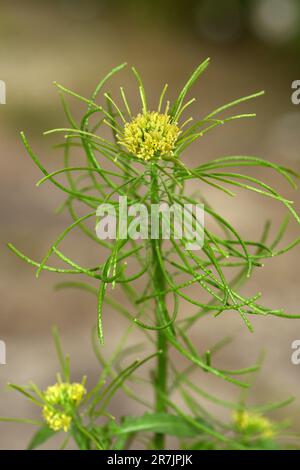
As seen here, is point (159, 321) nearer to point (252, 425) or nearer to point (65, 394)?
point (65, 394)

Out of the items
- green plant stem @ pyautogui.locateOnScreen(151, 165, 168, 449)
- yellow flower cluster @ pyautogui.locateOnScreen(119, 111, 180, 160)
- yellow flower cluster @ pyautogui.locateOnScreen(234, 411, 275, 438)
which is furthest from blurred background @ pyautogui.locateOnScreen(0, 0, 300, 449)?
yellow flower cluster @ pyautogui.locateOnScreen(119, 111, 180, 160)

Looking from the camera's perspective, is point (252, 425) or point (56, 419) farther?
point (252, 425)

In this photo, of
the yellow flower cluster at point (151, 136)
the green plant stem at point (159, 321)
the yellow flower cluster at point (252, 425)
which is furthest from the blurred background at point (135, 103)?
the yellow flower cluster at point (151, 136)

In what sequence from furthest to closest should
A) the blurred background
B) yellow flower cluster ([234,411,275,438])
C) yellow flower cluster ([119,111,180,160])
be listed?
the blurred background < yellow flower cluster ([234,411,275,438]) < yellow flower cluster ([119,111,180,160])

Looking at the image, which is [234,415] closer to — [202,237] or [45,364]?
[202,237]

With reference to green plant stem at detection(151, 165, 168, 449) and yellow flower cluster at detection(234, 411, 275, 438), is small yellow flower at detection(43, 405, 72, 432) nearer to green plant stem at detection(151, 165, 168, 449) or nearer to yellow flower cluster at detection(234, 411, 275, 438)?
green plant stem at detection(151, 165, 168, 449)

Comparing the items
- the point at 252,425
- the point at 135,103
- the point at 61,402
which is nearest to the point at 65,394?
the point at 61,402

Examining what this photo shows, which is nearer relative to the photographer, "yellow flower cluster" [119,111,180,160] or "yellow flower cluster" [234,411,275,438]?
"yellow flower cluster" [119,111,180,160]

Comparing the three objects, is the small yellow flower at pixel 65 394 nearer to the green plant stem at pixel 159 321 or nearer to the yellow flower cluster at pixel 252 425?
the green plant stem at pixel 159 321

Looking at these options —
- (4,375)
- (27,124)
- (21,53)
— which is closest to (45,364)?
(4,375)
